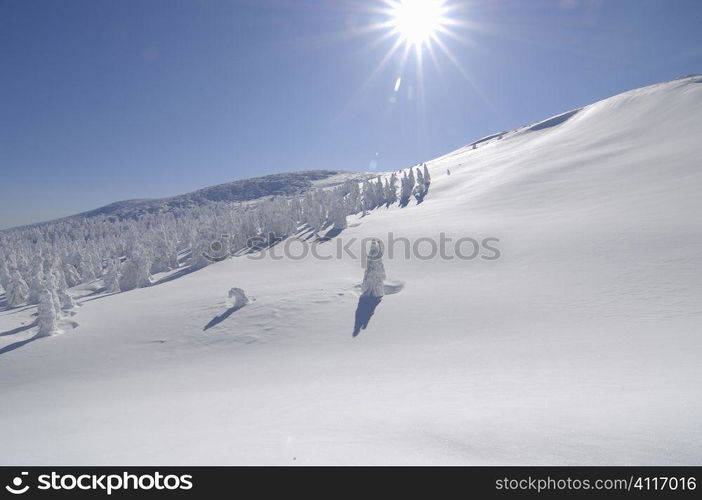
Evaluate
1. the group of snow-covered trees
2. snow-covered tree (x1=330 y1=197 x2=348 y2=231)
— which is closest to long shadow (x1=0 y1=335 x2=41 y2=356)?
the group of snow-covered trees

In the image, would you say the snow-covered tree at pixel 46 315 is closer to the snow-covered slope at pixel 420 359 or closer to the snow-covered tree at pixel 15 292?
the snow-covered slope at pixel 420 359

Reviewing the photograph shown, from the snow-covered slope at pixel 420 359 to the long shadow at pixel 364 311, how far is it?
0.51 metres

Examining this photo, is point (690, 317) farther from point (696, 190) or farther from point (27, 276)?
point (27, 276)

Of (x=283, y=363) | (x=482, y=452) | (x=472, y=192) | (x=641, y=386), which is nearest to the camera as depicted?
(x=482, y=452)

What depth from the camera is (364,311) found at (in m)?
22.5

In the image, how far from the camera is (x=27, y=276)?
62.5 meters

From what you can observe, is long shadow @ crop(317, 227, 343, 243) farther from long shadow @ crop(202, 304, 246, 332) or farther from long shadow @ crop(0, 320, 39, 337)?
long shadow @ crop(0, 320, 39, 337)

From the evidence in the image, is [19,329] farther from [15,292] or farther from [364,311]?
[15,292]

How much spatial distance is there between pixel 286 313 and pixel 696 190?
127 feet

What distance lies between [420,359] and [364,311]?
8047 mm

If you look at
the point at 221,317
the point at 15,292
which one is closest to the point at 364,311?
the point at 221,317

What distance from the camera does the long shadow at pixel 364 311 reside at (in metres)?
20.3

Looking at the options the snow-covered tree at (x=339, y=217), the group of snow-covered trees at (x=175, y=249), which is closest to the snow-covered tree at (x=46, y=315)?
the group of snow-covered trees at (x=175, y=249)

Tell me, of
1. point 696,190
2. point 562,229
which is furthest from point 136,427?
point 696,190
